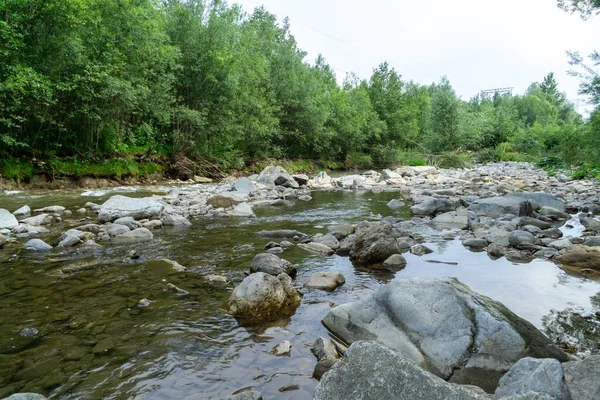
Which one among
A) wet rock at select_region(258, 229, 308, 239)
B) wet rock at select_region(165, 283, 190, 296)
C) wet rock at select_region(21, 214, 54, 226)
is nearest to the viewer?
wet rock at select_region(165, 283, 190, 296)

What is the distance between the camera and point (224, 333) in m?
4.39

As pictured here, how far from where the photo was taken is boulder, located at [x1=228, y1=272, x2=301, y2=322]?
486 cm

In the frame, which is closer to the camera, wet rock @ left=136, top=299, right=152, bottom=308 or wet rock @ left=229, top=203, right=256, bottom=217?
wet rock @ left=136, top=299, right=152, bottom=308

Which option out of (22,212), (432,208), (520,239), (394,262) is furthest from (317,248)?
(22,212)

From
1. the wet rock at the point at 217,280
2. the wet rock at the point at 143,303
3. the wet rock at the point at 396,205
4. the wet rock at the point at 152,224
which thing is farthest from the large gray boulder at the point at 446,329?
the wet rock at the point at 396,205

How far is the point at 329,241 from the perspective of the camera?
28.6 feet

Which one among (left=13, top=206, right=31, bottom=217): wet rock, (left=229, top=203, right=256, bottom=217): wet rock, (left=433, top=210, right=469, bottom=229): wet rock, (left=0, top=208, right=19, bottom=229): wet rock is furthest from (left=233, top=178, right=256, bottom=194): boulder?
(left=0, top=208, right=19, bottom=229): wet rock

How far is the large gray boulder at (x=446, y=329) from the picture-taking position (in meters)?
3.47

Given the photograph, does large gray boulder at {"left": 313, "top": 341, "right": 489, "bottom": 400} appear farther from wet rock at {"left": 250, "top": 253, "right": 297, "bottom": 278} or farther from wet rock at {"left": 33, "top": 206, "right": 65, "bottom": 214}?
wet rock at {"left": 33, "top": 206, "right": 65, "bottom": 214}

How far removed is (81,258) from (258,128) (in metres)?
24.7

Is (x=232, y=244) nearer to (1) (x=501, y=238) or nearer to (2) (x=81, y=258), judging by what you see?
(2) (x=81, y=258)

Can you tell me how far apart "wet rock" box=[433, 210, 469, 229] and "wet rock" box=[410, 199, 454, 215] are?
1368 millimetres

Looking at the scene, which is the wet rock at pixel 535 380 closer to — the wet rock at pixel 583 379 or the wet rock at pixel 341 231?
the wet rock at pixel 583 379

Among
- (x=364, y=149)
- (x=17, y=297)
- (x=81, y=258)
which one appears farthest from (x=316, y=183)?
(x=364, y=149)
